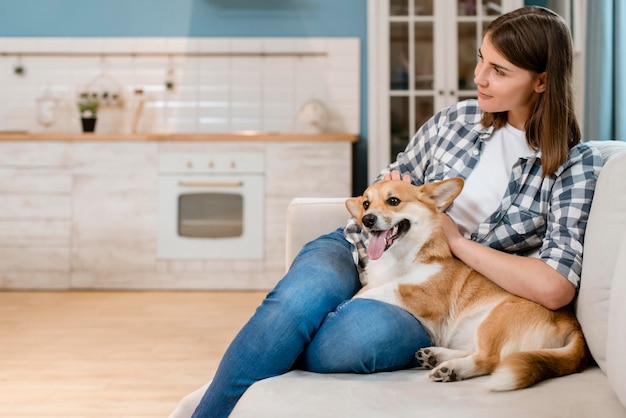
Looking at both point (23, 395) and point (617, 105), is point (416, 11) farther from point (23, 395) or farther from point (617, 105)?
point (23, 395)

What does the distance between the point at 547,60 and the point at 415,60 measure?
10.3 feet

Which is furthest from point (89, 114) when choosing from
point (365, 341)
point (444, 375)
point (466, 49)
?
point (444, 375)

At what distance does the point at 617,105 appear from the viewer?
10.1 feet

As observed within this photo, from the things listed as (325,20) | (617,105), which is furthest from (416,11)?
(617,105)

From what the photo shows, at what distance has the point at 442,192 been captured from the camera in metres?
→ 1.51

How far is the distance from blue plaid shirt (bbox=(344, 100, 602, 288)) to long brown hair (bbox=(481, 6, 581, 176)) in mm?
34

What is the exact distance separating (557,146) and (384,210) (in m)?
0.38

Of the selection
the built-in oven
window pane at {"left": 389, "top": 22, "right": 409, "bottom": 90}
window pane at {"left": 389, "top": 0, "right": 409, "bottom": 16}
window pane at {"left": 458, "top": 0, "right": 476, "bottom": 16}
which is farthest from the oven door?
window pane at {"left": 458, "top": 0, "right": 476, "bottom": 16}

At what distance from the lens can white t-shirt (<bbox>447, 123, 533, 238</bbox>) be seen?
1.57 metres

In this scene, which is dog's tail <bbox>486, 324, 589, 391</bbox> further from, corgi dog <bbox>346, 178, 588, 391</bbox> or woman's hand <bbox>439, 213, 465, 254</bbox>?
woman's hand <bbox>439, 213, 465, 254</bbox>

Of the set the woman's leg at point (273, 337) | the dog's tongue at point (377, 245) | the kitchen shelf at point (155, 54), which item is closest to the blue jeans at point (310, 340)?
the woman's leg at point (273, 337)

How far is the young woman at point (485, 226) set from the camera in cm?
127

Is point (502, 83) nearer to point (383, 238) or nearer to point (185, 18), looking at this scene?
point (383, 238)

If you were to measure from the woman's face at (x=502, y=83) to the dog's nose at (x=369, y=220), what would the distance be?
1.16 ft
